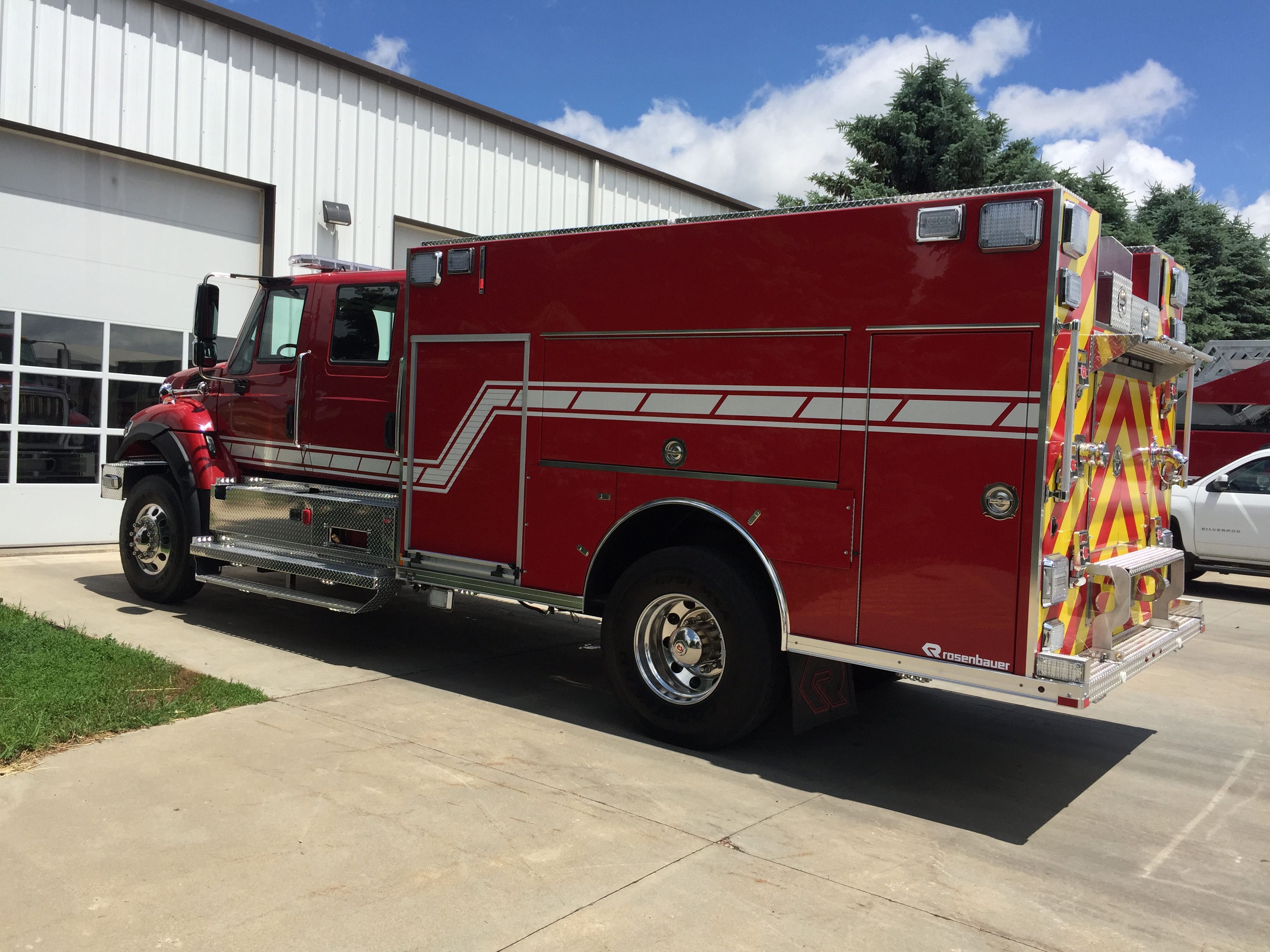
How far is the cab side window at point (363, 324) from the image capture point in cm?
741

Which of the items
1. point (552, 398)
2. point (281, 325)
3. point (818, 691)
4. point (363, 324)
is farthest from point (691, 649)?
point (281, 325)

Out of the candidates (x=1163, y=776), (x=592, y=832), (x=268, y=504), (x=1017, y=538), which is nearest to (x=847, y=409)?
(x=1017, y=538)

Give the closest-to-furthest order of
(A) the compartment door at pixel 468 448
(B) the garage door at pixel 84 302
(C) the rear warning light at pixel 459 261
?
(A) the compartment door at pixel 468 448 → (C) the rear warning light at pixel 459 261 → (B) the garage door at pixel 84 302

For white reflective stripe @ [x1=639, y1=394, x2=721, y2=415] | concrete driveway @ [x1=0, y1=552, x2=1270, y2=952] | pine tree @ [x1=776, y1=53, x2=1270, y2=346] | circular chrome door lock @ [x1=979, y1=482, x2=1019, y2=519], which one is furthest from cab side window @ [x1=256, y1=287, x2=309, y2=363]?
pine tree @ [x1=776, y1=53, x2=1270, y2=346]

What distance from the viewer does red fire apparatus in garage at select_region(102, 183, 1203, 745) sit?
178 inches

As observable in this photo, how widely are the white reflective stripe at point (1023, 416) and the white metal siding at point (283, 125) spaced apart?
34.2ft

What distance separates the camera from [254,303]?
8.31 metres

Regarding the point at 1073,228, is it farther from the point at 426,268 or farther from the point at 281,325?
the point at 281,325

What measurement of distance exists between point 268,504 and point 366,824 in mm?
4100

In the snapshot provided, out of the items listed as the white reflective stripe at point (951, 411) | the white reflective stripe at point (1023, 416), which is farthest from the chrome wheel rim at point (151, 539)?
the white reflective stripe at point (1023, 416)

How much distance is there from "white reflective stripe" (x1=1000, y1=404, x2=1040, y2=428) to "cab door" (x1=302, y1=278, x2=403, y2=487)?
4.16 m

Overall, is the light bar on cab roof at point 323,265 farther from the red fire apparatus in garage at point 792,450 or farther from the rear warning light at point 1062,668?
the rear warning light at point 1062,668

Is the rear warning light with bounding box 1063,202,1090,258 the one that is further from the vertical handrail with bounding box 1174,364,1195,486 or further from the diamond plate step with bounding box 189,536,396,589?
the diamond plate step with bounding box 189,536,396,589

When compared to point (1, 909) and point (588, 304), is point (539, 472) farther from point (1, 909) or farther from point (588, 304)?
point (1, 909)
